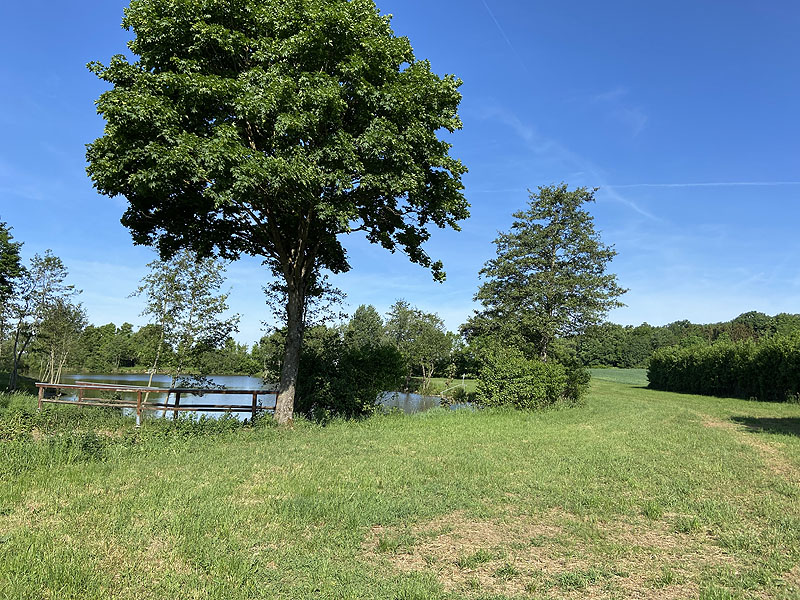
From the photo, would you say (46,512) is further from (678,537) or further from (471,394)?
(471,394)

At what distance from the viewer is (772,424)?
1494cm

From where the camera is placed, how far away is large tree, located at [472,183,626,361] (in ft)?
77.8

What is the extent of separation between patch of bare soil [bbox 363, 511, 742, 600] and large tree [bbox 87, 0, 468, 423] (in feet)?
22.5

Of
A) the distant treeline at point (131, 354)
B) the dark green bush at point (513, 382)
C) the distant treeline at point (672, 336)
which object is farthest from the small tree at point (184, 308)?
the distant treeline at point (672, 336)

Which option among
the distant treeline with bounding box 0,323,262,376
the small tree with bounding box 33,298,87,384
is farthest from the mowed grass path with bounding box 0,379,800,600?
the small tree with bounding box 33,298,87,384

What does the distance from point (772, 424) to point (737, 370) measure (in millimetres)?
19437

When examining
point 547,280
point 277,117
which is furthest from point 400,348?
point 277,117

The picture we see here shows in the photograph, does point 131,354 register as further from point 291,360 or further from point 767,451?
point 767,451

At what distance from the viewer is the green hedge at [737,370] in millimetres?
25234

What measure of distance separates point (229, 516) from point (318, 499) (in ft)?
3.70

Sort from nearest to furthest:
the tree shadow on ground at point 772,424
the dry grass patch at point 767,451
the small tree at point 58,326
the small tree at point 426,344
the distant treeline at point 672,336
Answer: the dry grass patch at point 767,451 < the tree shadow on ground at point 772,424 < the small tree at point 58,326 < the small tree at point 426,344 < the distant treeline at point 672,336

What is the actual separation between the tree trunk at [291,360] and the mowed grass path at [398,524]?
2442 mm

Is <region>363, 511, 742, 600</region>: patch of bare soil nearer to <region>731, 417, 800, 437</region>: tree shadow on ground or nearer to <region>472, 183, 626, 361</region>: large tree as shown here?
<region>731, 417, 800, 437</region>: tree shadow on ground

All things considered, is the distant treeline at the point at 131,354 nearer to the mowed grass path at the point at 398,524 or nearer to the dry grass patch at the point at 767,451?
the mowed grass path at the point at 398,524
